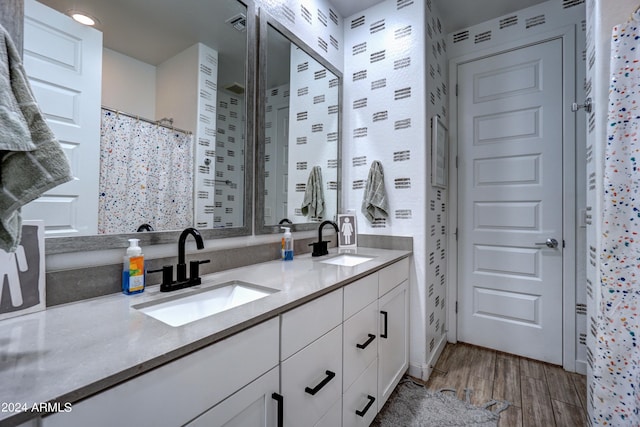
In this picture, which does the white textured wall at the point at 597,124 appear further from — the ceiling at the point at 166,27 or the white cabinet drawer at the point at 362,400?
the ceiling at the point at 166,27

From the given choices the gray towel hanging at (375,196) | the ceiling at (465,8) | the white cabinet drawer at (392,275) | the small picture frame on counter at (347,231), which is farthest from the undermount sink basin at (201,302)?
the ceiling at (465,8)

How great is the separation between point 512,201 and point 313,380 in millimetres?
2160

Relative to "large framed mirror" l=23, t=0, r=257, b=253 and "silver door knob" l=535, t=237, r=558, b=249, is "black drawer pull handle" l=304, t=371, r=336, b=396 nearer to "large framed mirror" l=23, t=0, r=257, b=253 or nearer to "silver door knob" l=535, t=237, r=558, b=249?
"large framed mirror" l=23, t=0, r=257, b=253

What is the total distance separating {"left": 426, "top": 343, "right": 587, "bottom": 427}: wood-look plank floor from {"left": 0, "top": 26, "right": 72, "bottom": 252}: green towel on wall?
7.13 ft

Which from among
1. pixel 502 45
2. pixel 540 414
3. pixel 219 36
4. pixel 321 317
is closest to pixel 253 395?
pixel 321 317

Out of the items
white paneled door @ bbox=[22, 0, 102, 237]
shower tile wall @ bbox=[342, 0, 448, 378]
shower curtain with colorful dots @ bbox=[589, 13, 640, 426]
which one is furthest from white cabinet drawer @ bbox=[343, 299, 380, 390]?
white paneled door @ bbox=[22, 0, 102, 237]

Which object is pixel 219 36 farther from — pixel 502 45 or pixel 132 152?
pixel 502 45

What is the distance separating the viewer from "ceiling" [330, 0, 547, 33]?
2.15 meters

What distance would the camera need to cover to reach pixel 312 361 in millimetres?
998

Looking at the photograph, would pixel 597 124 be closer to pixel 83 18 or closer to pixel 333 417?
pixel 333 417

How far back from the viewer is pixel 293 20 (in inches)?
71.3

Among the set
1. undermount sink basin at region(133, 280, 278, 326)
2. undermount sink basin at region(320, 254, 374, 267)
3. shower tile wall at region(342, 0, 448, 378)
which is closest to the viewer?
undermount sink basin at region(133, 280, 278, 326)

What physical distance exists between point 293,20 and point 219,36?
2.16 feet

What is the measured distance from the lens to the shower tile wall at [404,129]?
6.40 ft
